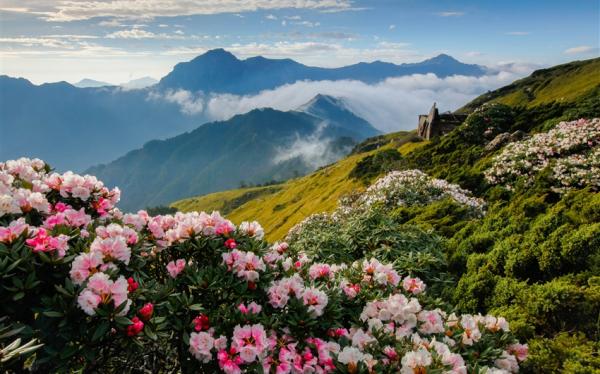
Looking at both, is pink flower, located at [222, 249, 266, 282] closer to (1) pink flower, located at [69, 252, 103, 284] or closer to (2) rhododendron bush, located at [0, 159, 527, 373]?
(2) rhododendron bush, located at [0, 159, 527, 373]

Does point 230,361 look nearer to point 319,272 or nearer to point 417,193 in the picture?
point 319,272

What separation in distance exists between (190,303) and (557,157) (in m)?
21.5

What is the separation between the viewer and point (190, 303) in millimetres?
5613

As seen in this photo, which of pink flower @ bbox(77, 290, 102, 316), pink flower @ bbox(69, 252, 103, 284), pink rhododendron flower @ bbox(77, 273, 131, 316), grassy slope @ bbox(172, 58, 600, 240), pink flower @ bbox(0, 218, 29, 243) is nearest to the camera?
pink flower @ bbox(77, 290, 102, 316)

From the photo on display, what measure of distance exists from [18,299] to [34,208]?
2.11m

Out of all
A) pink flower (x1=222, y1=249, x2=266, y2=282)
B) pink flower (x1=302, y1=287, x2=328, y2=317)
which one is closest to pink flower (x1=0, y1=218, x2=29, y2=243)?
pink flower (x1=222, y1=249, x2=266, y2=282)

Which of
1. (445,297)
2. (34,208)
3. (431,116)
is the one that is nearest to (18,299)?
(34,208)

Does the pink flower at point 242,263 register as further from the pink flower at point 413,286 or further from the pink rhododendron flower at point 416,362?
the pink flower at point 413,286

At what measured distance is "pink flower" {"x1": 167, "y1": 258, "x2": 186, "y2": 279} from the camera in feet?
20.2

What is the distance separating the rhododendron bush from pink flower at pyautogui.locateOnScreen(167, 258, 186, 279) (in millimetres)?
22

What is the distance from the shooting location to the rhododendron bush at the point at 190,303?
15.5ft

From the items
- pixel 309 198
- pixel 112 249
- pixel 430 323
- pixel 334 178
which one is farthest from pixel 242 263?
pixel 334 178

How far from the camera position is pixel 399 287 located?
7867 millimetres

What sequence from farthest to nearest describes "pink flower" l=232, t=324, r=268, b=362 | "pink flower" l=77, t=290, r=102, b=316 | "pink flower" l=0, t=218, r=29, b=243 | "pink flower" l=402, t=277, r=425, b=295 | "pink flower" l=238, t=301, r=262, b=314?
1. "pink flower" l=402, t=277, r=425, b=295
2. "pink flower" l=238, t=301, r=262, b=314
3. "pink flower" l=232, t=324, r=268, b=362
4. "pink flower" l=0, t=218, r=29, b=243
5. "pink flower" l=77, t=290, r=102, b=316
